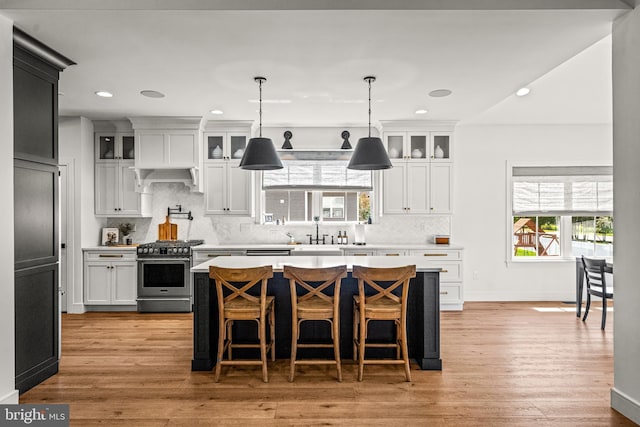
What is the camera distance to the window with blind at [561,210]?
6484 mm

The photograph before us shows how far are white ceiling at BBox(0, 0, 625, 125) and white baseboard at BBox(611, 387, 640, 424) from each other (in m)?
2.46

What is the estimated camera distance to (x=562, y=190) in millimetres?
6512

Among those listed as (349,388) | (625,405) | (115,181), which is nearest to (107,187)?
(115,181)

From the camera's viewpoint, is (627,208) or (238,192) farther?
(238,192)

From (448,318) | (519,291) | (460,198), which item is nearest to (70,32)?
(448,318)

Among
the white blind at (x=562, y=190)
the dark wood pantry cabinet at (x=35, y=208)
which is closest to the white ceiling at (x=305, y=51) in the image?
the dark wood pantry cabinet at (x=35, y=208)

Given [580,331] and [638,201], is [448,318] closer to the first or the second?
[580,331]

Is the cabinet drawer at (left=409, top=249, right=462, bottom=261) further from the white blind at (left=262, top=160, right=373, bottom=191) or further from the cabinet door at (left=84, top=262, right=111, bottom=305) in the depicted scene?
the cabinet door at (left=84, top=262, right=111, bottom=305)

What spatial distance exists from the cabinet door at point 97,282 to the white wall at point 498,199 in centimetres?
495

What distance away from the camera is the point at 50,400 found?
3.07 meters

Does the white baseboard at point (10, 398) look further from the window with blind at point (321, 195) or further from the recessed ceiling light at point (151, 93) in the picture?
the window with blind at point (321, 195)

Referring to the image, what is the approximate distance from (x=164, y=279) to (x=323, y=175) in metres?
2.64

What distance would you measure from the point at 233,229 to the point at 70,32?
12.5ft

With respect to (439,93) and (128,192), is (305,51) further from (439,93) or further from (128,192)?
(128,192)
